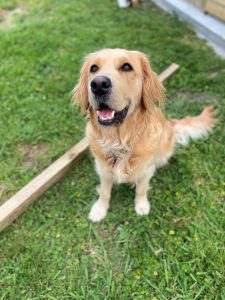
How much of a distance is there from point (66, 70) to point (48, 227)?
2.62m

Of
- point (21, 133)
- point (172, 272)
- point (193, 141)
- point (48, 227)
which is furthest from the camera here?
point (21, 133)

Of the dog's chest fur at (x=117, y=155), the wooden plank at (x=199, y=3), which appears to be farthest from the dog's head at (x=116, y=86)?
the wooden plank at (x=199, y=3)

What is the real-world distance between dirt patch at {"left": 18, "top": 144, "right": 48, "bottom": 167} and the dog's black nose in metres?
1.71

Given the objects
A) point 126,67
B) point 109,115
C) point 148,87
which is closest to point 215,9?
point 148,87

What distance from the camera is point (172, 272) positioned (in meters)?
2.85

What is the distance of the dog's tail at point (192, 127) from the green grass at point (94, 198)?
0.10 meters

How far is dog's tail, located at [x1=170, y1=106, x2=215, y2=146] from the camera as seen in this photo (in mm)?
3756

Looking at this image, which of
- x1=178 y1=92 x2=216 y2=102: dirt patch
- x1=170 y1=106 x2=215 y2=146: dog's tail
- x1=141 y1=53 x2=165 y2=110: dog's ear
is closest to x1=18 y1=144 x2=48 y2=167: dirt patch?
x1=170 y1=106 x2=215 y2=146: dog's tail

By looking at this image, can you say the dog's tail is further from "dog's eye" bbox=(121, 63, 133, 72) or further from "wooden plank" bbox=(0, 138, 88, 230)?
"dog's eye" bbox=(121, 63, 133, 72)

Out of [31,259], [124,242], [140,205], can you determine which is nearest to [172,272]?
[124,242]

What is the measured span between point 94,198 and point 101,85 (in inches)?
58.5

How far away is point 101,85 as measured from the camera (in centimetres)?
235

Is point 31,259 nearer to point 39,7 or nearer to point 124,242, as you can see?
point 124,242

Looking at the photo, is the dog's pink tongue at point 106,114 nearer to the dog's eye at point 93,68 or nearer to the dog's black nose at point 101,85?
the dog's black nose at point 101,85
